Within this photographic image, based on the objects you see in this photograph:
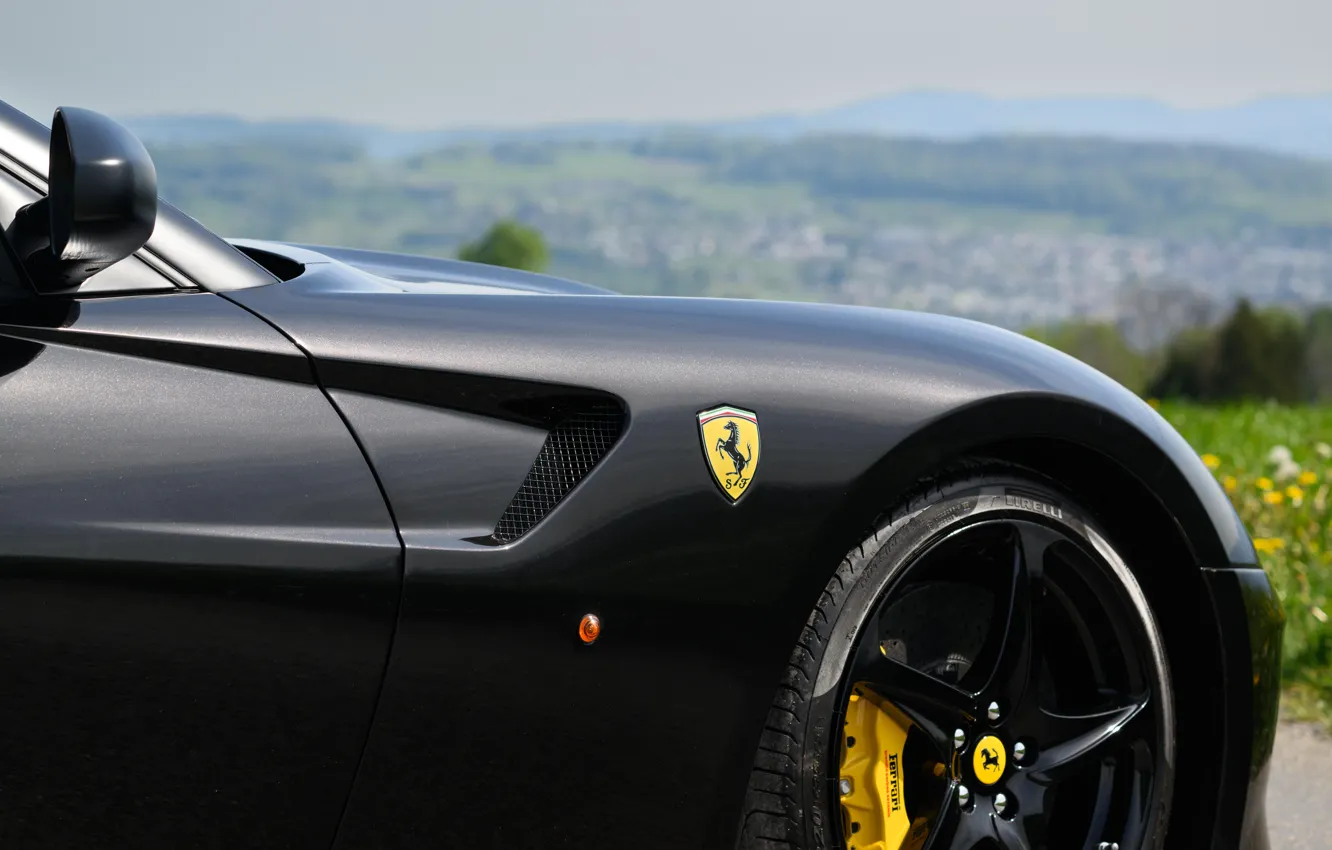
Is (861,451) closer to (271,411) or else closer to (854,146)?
(271,411)

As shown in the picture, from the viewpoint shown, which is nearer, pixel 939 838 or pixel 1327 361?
pixel 939 838

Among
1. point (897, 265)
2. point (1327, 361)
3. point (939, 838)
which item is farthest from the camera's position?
point (897, 265)

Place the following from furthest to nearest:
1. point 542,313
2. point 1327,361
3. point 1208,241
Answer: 1. point 1208,241
2. point 1327,361
3. point 542,313

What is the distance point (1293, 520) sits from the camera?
5.20m

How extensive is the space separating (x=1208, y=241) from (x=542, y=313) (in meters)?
106

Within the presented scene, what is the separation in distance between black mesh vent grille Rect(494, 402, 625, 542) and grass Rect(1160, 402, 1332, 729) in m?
1.80

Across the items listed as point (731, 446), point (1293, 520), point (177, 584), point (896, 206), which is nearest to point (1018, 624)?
point (731, 446)

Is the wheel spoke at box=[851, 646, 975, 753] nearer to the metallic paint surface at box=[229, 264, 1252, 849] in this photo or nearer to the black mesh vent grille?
the metallic paint surface at box=[229, 264, 1252, 849]

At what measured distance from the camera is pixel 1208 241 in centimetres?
10062

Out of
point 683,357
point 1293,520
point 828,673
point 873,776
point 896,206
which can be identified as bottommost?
point 873,776

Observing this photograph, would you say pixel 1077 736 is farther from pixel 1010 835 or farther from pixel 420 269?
pixel 420 269

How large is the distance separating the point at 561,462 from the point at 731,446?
217 millimetres

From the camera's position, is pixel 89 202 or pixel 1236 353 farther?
pixel 1236 353

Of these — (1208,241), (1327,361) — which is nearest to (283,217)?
(1327,361)
